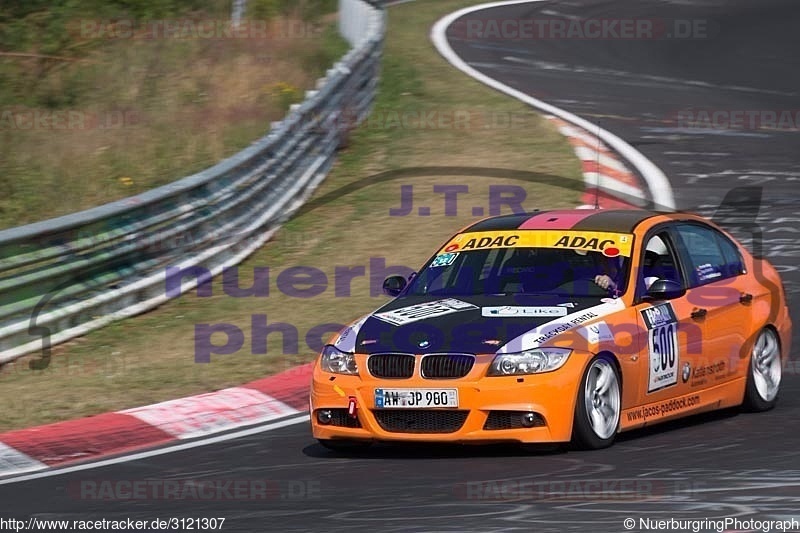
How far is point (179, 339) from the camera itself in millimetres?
11930

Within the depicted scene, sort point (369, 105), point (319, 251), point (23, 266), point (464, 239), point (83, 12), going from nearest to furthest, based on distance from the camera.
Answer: point (464, 239)
point (23, 266)
point (319, 251)
point (369, 105)
point (83, 12)

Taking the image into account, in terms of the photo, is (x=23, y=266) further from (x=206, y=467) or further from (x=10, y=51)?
(x=10, y=51)

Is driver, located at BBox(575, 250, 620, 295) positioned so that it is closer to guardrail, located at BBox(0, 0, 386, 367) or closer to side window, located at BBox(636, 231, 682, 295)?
side window, located at BBox(636, 231, 682, 295)

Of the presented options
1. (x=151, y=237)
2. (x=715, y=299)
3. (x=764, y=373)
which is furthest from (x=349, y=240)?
(x=715, y=299)

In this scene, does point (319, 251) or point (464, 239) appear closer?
point (464, 239)

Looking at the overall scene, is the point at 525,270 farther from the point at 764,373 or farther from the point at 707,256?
the point at 764,373

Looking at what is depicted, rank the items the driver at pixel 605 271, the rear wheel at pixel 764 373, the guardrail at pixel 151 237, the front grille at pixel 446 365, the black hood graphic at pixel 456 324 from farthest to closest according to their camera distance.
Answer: the guardrail at pixel 151 237, the rear wheel at pixel 764 373, the driver at pixel 605 271, the black hood graphic at pixel 456 324, the front grille at pixel 446 365

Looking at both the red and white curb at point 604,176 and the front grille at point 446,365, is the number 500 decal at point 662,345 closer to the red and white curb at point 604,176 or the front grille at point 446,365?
the front grille at point 446,365

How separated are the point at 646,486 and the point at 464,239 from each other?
9.62 feet

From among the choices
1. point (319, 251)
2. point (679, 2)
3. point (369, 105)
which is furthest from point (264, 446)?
point (679, 2)

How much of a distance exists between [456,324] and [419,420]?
0.61 metres

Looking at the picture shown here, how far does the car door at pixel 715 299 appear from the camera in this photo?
9102 millimetres

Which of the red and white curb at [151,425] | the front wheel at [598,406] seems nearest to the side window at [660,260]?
the front wheel at [598,406]

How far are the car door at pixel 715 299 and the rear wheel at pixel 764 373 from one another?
146 mm
